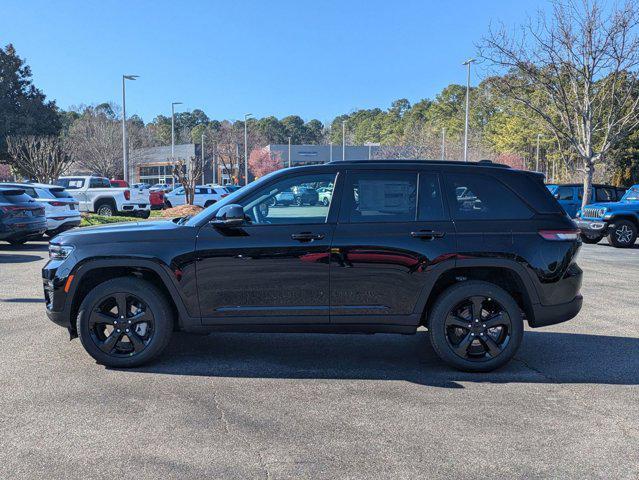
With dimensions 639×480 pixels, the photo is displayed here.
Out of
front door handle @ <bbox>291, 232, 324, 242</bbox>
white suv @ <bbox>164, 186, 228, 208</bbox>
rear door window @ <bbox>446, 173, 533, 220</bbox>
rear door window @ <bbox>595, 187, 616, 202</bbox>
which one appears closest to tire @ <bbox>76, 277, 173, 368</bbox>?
front door handle @ <bbox>291, 232, 324, 242</bbox>

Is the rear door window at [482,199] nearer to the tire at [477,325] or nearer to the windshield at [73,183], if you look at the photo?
the tire at [477,325]

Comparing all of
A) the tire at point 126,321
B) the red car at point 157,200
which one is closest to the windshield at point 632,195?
the tire at point 126,321

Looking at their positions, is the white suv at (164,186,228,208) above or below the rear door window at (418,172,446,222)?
above

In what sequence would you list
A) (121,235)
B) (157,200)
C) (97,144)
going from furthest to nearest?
(97,144), (157,200), (121,235)

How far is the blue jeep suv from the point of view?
16.0m

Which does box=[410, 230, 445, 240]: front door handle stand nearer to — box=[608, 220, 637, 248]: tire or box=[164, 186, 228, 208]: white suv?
box=[608, 220, 637, 248]: tire

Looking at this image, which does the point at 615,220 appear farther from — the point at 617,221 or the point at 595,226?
the point at 595,226

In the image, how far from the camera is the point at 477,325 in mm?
5109

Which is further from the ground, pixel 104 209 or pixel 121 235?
pixel 104 209

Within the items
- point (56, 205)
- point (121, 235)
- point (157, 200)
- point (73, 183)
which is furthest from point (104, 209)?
point (121, 235)

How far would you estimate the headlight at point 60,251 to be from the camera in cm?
516

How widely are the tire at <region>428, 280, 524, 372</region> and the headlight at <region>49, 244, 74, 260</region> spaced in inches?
131

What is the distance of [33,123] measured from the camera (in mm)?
39844

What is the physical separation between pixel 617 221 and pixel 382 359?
522 inches
